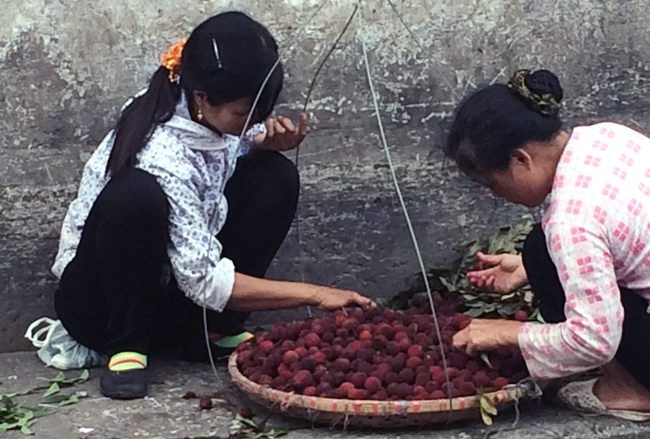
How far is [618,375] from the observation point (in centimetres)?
226

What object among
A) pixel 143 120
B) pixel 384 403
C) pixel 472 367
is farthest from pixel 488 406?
pixel 143 120

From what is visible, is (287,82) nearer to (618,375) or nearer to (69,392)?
(69,392)

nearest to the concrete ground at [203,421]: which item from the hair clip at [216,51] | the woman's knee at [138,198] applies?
the woman's knee at [138,198]

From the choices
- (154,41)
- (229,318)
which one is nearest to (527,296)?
(229,318)

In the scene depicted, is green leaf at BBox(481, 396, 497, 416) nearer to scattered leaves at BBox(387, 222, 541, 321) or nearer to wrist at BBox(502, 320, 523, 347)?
wrist at BBox(502, 320, 523, 347)

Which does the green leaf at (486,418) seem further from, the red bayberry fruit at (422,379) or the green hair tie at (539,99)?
the green hair tie at (539,99)

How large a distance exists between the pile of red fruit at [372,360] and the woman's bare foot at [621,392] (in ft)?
Answer: 0.66

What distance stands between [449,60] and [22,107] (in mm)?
1286

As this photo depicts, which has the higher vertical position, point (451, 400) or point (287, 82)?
point (287, 82)

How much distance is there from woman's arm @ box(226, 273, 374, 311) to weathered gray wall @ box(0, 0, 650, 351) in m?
0.61

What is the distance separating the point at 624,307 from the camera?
6.98 feet

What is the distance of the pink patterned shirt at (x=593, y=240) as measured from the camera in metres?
1.99

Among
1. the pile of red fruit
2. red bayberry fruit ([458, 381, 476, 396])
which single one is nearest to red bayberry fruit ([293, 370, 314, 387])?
the pile of red fruit

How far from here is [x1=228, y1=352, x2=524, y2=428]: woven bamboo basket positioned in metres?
2.10
